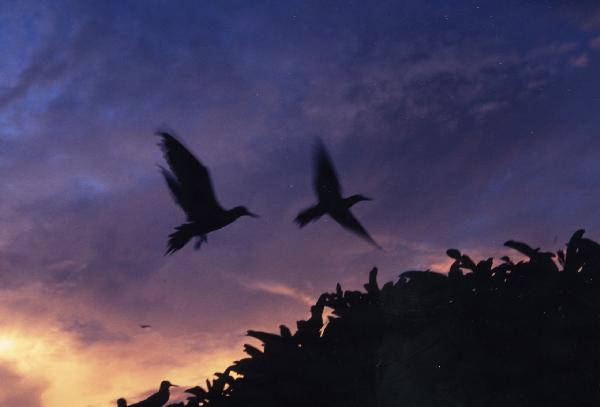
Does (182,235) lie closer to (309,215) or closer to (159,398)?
(309,215)

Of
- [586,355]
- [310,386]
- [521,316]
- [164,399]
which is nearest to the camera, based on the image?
[586,355]

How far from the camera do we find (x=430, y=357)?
258 centimetres

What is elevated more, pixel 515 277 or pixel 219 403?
pixel 515 277

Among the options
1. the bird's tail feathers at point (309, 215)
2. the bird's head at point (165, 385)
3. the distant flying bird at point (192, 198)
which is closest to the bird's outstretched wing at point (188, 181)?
the distant flying bird at point (192, 198)

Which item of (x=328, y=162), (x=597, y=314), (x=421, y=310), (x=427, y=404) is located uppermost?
(x=328, y=162)

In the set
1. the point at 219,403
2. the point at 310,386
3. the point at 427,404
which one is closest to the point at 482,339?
the point at 427,404

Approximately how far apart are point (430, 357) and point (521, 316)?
487 mm

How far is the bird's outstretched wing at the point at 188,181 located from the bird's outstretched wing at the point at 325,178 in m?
1.96

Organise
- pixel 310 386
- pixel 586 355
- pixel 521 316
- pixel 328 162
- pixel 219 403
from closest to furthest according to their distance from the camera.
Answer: pixel 586 355
pixel 521 316
pixel 310 386
pixel 219 403
pixel 328 162

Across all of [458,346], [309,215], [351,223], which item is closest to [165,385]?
[458,346]

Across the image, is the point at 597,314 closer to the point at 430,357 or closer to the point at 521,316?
the point at 521,316

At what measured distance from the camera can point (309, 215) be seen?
26.7ft

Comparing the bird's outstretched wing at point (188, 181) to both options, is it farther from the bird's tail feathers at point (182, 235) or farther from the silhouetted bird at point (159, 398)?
the silhouetted bird at point (159, 398)

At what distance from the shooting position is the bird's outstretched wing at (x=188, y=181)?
848cm
